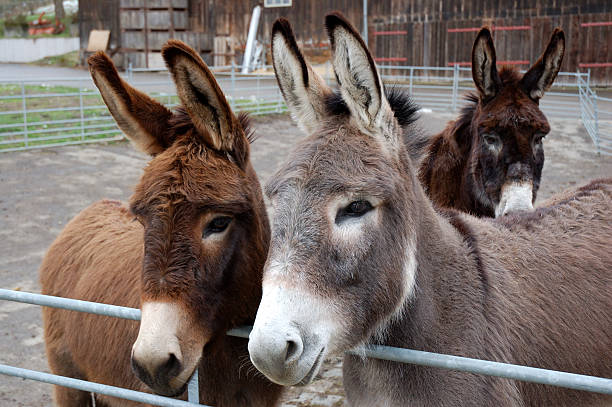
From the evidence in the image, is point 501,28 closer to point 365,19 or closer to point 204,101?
point 365,19

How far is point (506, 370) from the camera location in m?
1.75

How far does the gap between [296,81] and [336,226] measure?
68 cm

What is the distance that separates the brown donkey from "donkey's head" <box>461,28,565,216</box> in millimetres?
1677

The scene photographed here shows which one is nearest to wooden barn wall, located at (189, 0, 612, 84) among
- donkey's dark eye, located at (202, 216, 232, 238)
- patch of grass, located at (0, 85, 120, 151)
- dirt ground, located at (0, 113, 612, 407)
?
dirt ground, located at (0, 113, 612, 407)

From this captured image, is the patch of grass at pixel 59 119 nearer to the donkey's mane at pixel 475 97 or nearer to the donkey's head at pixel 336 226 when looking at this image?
the donkey's mane at pixel 475 97

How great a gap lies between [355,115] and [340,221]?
460mm

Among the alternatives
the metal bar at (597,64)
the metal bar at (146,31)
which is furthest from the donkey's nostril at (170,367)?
the metal bar at (146,31)

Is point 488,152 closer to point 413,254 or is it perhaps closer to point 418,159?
point 418,159

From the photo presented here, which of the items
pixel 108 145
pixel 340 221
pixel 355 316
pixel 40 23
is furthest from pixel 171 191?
pixel 40 23

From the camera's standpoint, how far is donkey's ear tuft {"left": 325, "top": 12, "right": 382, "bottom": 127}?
206cm

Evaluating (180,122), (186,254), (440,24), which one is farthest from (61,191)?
(440,24)

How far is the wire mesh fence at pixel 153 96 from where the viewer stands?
14.3 meters

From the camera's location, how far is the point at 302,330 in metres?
1.80

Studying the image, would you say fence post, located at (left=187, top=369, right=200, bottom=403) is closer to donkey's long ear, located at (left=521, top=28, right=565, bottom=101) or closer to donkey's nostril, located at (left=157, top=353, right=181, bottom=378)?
donkey's nostril, located at (left=157, top=353, right=181, bottom=378)
